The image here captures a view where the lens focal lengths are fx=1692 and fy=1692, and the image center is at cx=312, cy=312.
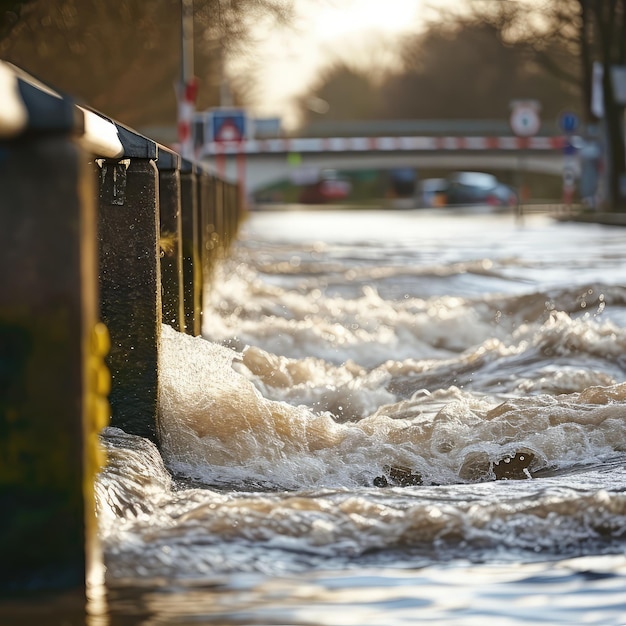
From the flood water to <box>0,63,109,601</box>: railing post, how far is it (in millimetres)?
250

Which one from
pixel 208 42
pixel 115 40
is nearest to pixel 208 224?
pixel 115 40

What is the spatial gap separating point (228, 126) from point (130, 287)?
3121cm

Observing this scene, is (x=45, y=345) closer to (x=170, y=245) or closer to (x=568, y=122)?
(x=170, y=245)

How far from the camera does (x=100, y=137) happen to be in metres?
3.81

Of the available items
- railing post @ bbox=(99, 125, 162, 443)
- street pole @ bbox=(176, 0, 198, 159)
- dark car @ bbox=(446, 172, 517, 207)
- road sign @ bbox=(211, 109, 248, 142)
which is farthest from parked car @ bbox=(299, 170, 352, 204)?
railing post @ bbox=(99, 125, 162, 443)

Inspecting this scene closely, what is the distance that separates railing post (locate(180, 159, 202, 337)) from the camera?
23.8 feet

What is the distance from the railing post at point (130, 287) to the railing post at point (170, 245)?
1.04 metres

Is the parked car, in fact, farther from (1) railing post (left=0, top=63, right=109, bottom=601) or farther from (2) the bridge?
(1) railing post (left=0, top=63, right=109, bottom=601)

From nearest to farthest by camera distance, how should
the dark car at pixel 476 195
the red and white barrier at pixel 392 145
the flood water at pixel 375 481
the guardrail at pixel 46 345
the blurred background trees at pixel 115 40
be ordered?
the guardrail at pixel 46 345, the flood water at pixel 375 481, the blurred background trees at pixel 115 40, the red and white barrier at pixel 392 145, the dark car at pixel 476 195

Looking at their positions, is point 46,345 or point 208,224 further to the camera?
point 208,224

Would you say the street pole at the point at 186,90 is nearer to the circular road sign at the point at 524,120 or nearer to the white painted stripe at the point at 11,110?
the circular road sign at the point at 524,120

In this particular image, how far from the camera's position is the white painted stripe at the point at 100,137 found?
11.7ft

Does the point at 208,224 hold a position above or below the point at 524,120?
below

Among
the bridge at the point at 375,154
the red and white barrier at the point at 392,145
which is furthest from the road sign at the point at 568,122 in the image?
the bridge at the point at 375,154
